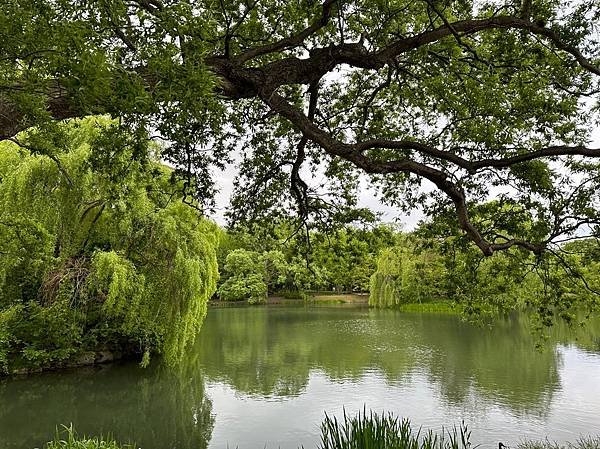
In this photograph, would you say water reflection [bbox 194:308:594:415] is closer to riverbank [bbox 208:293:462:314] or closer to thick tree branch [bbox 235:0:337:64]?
thick tree branch [bbox 235:0:337:64]

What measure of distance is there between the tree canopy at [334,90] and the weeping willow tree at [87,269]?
445cm

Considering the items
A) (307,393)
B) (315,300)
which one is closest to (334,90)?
(307,393)

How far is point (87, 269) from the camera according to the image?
938 cm

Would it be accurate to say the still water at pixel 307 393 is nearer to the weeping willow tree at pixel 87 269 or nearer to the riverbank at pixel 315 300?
the weeping willow tree at pixel 87 269

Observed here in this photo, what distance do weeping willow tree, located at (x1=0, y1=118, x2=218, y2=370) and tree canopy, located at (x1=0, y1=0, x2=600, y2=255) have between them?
445 cm

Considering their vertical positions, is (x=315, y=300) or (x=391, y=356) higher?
(x=315, y=300)

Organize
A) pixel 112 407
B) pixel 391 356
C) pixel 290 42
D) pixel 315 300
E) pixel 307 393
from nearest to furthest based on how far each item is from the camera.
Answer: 1. pixel 290 42
2. pixel 112 407
3. pixel 307 393
4. pixel 391 356
5. pixel 315 300

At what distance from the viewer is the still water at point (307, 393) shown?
276 inches

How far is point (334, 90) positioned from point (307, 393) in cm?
584

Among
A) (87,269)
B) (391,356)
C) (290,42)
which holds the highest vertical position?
(290,42)

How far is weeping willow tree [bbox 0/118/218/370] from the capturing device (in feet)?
29.6

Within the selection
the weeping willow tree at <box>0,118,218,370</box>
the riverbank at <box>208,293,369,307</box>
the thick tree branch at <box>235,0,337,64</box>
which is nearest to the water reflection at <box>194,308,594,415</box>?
the weeping willow tree at <box>0,118,218,370</box>

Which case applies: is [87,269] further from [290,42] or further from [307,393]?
[290,42]

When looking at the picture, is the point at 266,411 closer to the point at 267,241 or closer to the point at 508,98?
the point at 267,241
